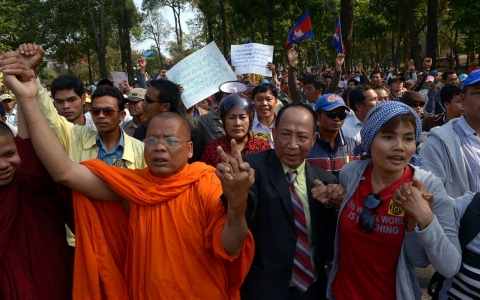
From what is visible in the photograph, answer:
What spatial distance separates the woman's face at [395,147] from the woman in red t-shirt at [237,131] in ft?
4.08

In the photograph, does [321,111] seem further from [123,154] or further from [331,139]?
[123,154]

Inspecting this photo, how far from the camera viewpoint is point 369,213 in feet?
6.33

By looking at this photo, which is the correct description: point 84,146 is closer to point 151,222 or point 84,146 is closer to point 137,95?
point 151,222

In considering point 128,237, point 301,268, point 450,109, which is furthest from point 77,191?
point 450,109

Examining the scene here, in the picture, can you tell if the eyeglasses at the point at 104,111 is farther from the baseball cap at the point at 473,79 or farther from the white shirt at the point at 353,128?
the baseball cap at the point at 473,79

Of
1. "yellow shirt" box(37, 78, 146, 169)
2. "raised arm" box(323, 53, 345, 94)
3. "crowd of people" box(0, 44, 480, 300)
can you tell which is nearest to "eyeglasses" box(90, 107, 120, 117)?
"yellow shirt" box(37, 78, 146, 169)

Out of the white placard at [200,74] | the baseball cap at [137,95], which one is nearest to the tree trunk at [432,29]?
the white placard at [200,74]

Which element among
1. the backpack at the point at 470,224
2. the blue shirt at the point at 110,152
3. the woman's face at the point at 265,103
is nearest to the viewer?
the backpack at the point at 470,224

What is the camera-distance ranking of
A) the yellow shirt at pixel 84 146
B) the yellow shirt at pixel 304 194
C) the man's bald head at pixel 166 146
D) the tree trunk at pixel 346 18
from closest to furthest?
1. the man's bald head at pixel 166 146
2. the yellow shirt at pixel 304 194
3. the yellow shirt at pixel 84 146
4. the tree trunk at pixel 346 18

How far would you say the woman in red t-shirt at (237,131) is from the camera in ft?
10.00

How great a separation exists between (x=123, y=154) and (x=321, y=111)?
167 cm

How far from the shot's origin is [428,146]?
103 inches

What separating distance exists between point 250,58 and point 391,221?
5.22 meters

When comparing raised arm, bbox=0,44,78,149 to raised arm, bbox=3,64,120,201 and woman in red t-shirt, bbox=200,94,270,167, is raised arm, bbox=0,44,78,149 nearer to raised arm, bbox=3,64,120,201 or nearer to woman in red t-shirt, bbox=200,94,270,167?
raised arm, bbox=3,64,120,201
